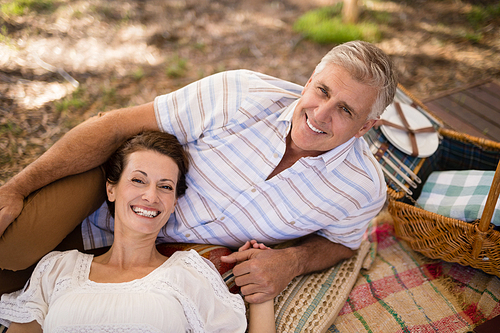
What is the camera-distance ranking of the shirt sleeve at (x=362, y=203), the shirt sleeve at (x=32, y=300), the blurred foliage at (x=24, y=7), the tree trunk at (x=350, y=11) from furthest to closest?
the tree trunk at (x=350, y=11) < the blurred foliage at (x=24, y=7) < the shirt sleeve at (x=362, y=203) < the shirt sleeve at (x=32, y=300)

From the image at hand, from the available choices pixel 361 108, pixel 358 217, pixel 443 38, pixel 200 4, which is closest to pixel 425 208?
pixel 358 217

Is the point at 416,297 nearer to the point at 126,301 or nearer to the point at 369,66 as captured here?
the point at 369,66

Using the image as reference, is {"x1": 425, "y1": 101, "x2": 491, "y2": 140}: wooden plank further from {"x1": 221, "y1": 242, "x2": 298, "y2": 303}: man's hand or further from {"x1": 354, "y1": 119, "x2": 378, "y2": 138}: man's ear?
{"x1": 221, "y1": 242, "x2": 298, "y2": 303}: man's hand

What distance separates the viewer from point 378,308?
2.08 meters

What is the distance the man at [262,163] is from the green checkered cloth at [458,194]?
466mm

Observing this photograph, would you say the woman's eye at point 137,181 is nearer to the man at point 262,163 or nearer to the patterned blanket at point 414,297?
the man at point 262,163

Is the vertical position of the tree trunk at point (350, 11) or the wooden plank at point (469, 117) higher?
the tree trunk at point (350, 11)

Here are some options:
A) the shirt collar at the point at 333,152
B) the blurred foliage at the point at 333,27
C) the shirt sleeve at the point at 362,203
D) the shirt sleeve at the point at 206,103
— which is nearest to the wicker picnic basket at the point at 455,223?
the shirt sleeve at the point at 362,203

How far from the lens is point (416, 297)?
7.05ft

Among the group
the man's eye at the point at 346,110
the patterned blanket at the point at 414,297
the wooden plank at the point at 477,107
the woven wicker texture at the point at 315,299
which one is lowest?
the patterned blanket at the point at 414,297

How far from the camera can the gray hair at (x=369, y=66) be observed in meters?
1.80

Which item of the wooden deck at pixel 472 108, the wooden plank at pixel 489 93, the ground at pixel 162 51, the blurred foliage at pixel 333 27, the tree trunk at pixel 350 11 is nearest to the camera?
the ground at pixel 162 51

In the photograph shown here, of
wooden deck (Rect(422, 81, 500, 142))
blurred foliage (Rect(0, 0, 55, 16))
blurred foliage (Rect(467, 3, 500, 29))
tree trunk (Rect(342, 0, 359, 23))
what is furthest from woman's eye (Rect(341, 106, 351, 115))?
blurred foliage (Rect(467, 3, 500, 29))

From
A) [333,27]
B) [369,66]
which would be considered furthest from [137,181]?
[333,27]
